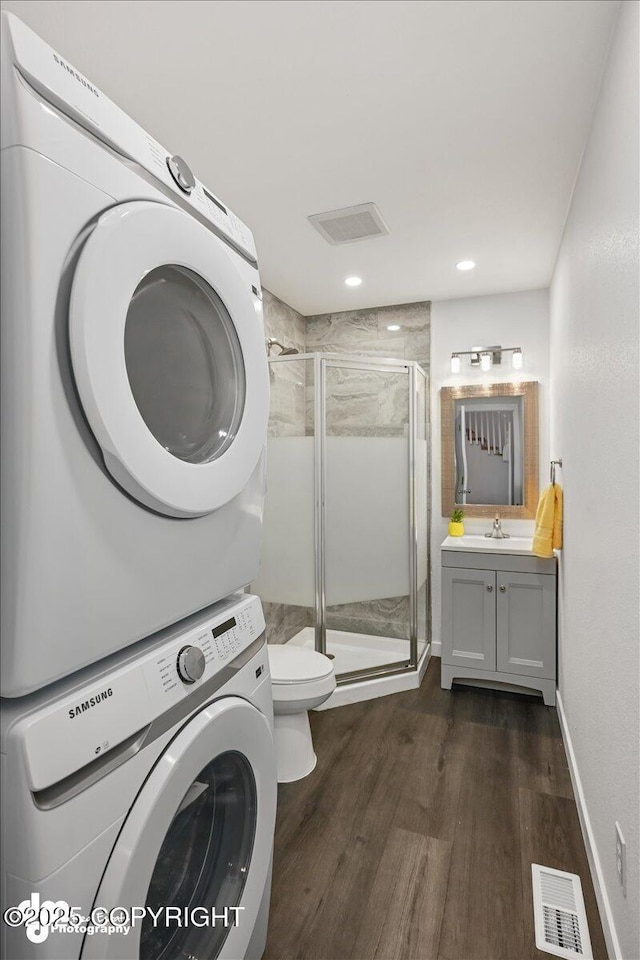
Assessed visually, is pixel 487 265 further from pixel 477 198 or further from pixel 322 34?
pixel 322 34

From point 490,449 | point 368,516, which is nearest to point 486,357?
point 490,449

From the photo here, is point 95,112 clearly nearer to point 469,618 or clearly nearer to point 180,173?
point 180,173

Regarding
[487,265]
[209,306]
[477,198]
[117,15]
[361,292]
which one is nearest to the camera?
[209,306]

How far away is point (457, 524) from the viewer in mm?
3432

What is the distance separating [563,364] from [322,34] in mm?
1720

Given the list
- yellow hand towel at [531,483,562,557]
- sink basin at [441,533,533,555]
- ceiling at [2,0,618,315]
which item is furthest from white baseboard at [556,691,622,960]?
ceiling at [2,0,618,315]

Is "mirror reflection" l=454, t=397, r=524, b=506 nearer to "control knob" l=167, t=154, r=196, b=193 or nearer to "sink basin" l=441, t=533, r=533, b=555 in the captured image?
"sink basin" l=441, t=533, r=533, b=555

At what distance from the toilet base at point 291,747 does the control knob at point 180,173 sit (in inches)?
75.9

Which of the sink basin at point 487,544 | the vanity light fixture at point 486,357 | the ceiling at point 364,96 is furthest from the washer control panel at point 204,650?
→ the vanity light fixture at point 486,357

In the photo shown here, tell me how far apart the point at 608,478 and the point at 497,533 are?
2013 mm

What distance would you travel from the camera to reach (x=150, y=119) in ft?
5.58

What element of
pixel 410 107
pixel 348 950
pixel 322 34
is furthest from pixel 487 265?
pixel 348 950

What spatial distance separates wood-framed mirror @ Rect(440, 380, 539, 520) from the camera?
3357mm

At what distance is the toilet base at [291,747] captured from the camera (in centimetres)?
214
